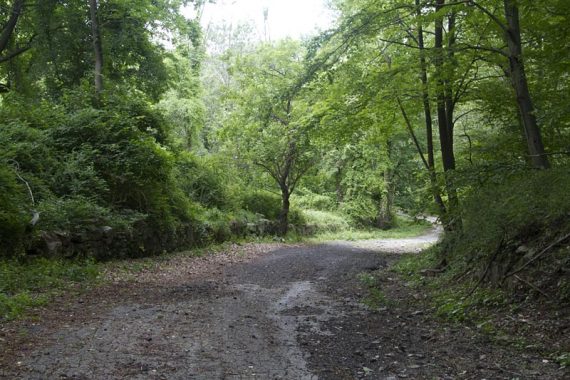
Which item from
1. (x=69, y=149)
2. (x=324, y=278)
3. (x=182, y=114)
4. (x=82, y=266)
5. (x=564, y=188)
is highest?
(x=182, y=114)

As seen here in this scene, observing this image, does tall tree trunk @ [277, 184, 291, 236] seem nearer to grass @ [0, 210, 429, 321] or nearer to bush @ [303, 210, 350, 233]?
bush @ [303, 210, 350, 233]

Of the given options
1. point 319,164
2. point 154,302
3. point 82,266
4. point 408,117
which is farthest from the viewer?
point 319,164

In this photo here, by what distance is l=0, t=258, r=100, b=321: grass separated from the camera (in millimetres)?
6477

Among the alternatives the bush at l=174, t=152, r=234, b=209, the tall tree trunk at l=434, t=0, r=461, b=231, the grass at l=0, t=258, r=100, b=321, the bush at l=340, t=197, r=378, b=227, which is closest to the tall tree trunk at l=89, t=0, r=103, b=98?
the bush at l=174, t=152, r=234, b=209

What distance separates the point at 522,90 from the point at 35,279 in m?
8.94

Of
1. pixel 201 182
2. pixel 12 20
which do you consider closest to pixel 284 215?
pixel 201 182

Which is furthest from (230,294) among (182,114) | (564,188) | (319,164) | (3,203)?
(182,114)

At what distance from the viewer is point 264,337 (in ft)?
19.1

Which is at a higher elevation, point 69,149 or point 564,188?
point 69,149

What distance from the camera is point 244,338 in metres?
5.74

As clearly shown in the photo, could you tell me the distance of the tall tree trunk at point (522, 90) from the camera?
25.2 ft

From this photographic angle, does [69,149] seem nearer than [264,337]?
No

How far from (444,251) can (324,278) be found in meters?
2.92

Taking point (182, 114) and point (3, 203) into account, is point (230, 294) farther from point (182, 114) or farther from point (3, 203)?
point (182, 114)
